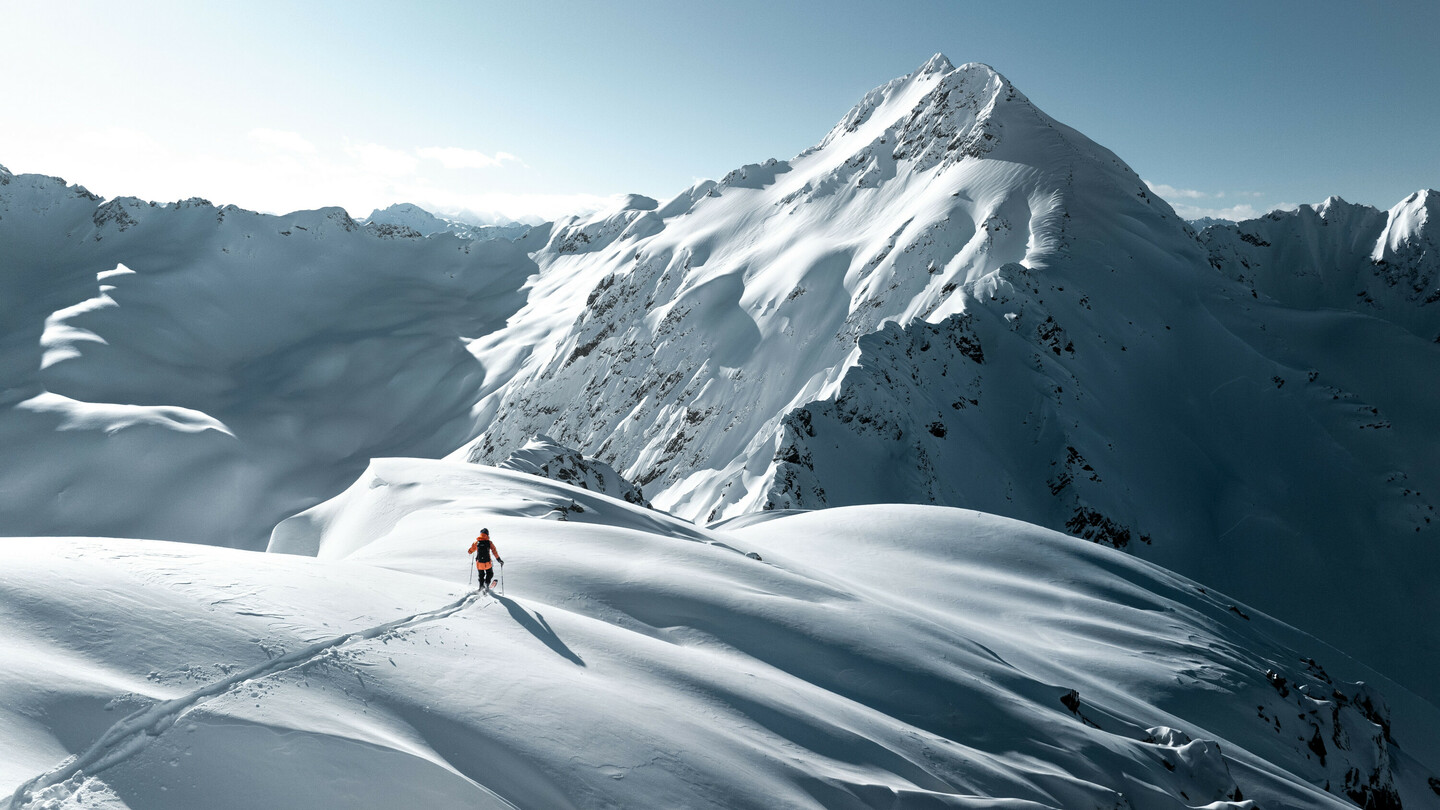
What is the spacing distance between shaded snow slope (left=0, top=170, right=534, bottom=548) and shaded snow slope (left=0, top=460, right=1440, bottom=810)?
71.7 metres

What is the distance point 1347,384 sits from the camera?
178 feet

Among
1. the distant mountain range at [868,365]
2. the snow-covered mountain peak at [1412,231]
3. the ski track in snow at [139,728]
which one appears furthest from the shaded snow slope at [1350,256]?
the ski track in snow at [139,728]

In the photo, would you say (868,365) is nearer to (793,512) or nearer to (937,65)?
(793,512)

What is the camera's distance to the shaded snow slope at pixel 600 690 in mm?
6129

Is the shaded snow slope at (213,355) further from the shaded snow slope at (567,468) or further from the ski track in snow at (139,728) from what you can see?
the ski track in snow at (139,728)

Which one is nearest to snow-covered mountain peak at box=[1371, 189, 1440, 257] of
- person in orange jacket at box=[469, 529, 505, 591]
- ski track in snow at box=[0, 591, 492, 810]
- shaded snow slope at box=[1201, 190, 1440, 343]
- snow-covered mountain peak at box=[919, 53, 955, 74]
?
shaded snow slope at box=[1201, 190, 1440, 343]

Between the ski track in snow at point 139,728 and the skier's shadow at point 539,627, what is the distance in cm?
231

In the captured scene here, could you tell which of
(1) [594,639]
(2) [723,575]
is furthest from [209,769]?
(2) [723,575]

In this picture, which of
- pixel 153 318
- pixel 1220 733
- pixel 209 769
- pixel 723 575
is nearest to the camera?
pixel 209 769

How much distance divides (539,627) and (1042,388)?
4212 cm

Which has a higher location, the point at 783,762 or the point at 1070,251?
the point at 1070,251

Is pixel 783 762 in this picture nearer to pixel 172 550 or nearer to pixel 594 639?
pixel 594 639

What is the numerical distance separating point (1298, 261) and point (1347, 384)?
91.5 metres

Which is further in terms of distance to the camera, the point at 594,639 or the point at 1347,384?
the point at 1347,384
